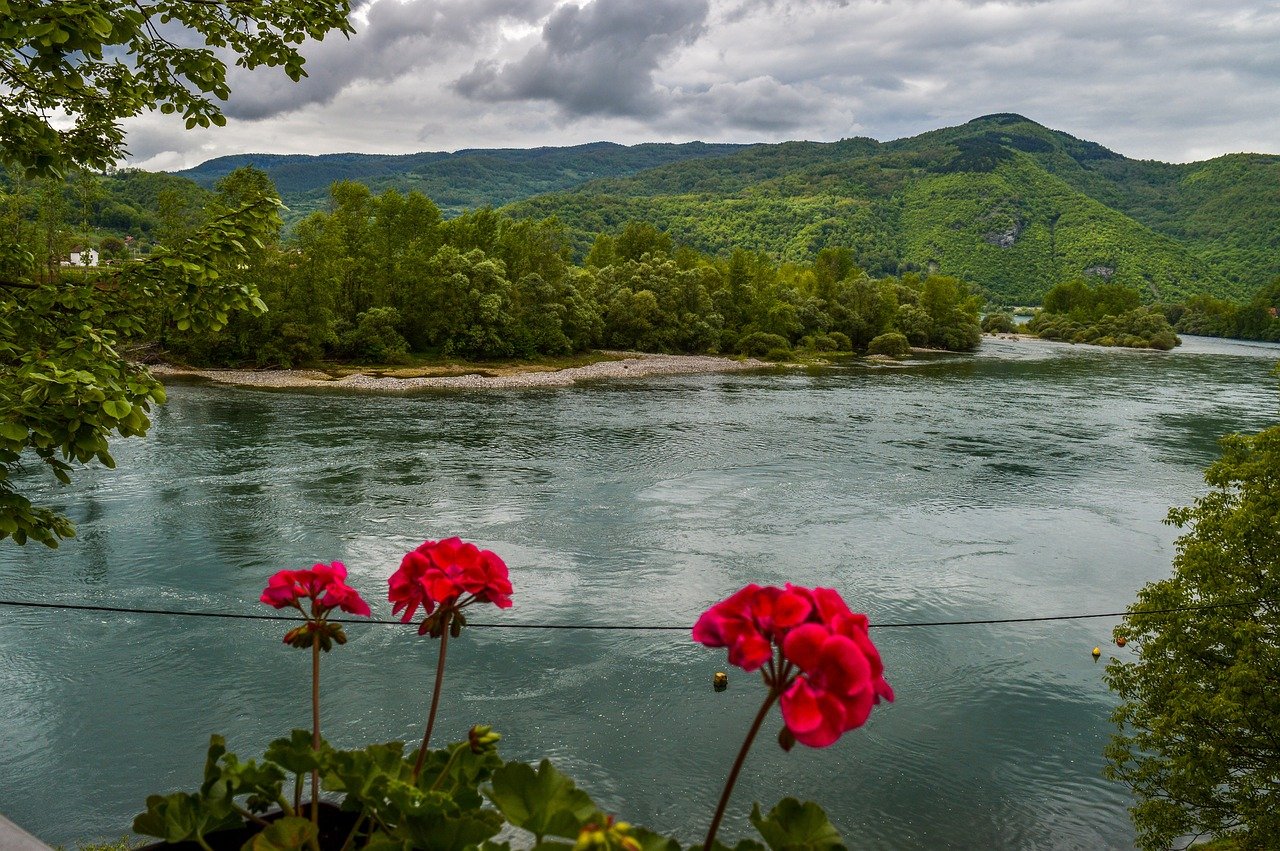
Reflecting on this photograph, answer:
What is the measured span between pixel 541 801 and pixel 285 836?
69 centimetres

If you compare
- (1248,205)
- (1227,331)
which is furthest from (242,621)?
(1248,205)

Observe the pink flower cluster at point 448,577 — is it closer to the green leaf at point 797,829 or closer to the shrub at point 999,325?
the green leaf at point 797,829

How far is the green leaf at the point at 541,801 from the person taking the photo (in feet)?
5.99

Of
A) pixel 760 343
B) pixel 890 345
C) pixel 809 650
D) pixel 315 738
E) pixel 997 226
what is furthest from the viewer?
pixel 997 226

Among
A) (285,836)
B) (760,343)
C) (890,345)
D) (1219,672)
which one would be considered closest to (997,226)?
(890,345)

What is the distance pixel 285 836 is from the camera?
6.82ft

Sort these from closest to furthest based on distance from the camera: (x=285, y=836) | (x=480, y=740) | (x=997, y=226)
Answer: (x=285, y=836) → (x=480, y=740) → (x=997, y=226)

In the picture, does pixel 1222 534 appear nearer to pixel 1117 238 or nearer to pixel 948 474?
pixel 948 474

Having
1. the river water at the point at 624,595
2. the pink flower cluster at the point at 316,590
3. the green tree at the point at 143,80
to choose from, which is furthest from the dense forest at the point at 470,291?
the pink flower cluster at the point at 316,590

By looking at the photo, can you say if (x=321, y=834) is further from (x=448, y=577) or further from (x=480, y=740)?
(x=448, y=577)

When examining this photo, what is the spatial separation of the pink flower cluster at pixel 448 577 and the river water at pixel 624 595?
24.0 feet

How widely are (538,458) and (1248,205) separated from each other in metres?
191

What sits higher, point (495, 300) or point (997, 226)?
point (997, 226)

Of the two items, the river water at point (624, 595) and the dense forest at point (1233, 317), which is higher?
the dense forest at point (1233, 317)
